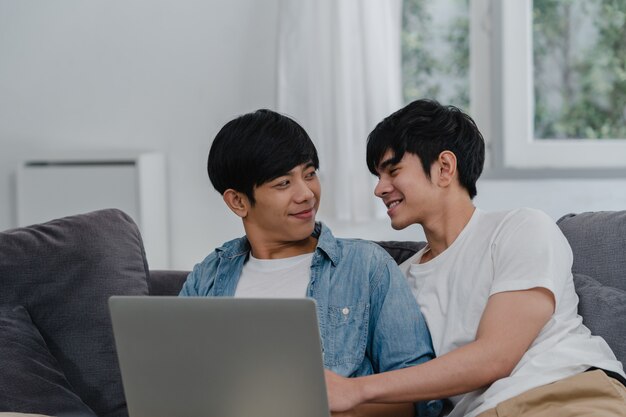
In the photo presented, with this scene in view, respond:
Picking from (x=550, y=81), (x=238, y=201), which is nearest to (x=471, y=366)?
(x=238, y=201)

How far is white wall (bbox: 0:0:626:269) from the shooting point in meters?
3.64

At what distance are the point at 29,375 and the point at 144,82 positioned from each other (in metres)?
2.02

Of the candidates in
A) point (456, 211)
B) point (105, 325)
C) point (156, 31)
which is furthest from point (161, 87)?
point (456, 211)

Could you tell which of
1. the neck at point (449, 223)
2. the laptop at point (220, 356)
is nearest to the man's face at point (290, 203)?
the neck at point (449, 223)

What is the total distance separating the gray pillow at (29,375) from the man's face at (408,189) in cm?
75

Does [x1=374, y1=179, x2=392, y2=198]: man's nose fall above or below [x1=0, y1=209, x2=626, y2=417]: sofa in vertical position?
above

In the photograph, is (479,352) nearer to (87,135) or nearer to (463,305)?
(463,305)

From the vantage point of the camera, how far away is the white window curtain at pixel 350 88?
337 centimetres

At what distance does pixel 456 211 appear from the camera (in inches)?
70.4

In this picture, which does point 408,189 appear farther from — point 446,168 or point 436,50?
point 436,50

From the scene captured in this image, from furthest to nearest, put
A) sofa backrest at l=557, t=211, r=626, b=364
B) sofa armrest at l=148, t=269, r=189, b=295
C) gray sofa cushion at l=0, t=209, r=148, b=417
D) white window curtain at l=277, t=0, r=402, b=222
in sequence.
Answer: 1. white window curtain at l=277, t=0, r=402, b=222
2. sofa armrest at l=148, t=269, r=189, b=295
3. gray sofa cushion at l=0, t=209, r=148, b=417
4. sofa backrest at l=557, t=211, r=626, b=364

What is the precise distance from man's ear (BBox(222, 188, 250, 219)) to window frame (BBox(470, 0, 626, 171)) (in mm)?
1784

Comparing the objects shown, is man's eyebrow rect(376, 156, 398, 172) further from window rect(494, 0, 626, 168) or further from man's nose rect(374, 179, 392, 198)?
window rect(494, 0, 626, 168)

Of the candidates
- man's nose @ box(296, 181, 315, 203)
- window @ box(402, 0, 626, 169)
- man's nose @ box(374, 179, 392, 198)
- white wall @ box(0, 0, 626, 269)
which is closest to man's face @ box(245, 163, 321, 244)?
man's nose @ box(296, 181, 315, 203)
